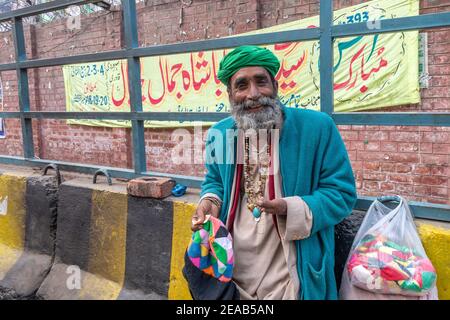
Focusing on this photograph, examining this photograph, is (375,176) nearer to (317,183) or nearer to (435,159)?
(435,159)

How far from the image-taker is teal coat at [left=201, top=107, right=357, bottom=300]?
1670 mm

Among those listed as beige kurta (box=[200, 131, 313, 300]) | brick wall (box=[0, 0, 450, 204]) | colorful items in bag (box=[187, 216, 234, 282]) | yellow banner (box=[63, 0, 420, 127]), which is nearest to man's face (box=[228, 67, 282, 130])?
beige kurta (box=[200, 131, 313, 300])

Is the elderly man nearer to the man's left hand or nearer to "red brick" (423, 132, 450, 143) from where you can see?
the man's left hand

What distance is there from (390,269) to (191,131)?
5001 mm

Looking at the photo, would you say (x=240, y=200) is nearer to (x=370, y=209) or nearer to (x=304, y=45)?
(x=370, y=209)

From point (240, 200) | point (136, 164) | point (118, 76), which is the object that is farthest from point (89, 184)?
point (118, 76)

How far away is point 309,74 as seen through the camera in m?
4.93

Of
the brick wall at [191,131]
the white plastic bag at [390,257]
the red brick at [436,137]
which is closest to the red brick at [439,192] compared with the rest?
the brick wall at [191,131]

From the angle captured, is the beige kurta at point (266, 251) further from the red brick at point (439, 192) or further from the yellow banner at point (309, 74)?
the red brick at point (439, 192)

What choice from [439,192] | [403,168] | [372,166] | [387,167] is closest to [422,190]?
[439,192]

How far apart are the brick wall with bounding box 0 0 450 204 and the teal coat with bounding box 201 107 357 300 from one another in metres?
3.06

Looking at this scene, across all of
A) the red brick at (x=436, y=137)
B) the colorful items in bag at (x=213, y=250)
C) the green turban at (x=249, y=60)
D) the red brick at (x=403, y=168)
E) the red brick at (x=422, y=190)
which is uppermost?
the green turban at (x=249, y=60)

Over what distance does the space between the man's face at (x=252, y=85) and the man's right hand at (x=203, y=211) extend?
1.47ft

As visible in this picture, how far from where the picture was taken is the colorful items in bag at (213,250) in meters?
1.70
